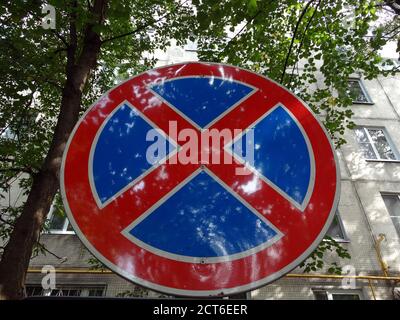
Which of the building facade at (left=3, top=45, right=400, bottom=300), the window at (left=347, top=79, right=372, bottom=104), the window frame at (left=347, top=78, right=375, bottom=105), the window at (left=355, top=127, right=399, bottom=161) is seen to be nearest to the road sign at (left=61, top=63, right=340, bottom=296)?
the building facade at (left=3, top=45, right=400, bottom=300)

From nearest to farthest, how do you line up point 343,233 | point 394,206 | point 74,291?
point 74,291 → point 343,233 → point 394,206

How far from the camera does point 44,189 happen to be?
2797 mm

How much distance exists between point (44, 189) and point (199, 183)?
2.30 metres

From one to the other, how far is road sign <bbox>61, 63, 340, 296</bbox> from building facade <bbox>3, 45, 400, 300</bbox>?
564 cm

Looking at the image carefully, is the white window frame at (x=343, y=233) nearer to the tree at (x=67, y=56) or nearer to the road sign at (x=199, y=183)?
the tree at (x=67, y=56)

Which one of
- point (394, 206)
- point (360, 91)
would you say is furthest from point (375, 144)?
point (360, 91)

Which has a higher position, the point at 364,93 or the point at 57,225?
the point at 364,93

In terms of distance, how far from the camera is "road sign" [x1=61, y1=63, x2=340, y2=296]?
94 centimetres

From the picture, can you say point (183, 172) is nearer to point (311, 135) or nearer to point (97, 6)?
point (311, 135)

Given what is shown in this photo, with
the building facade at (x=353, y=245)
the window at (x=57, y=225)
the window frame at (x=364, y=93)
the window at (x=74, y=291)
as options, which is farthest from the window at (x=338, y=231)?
the window at (x=57, y=225)

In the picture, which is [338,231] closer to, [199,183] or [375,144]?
[375,144]

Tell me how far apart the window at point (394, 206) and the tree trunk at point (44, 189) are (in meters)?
9.63

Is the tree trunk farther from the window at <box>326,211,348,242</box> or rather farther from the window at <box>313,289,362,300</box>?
the window at <box>326,211,348,242</box>

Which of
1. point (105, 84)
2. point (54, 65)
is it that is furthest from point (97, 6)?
point (105, 84)
